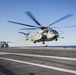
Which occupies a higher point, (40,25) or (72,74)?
(40,25)

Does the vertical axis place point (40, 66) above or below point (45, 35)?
below

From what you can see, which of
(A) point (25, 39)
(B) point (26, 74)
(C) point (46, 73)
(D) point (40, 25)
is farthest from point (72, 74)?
(A) point (25, 39)

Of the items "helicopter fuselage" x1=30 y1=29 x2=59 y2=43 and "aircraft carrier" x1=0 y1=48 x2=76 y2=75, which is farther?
"helicopter fuselage" x1=30 y1=29 x2=59 y2=43

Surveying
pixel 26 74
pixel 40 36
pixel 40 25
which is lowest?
pixel 26 74

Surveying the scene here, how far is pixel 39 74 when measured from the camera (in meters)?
9.80

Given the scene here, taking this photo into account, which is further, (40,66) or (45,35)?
(45,35)

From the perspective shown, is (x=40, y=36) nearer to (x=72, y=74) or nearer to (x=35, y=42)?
(x=35, y=42)

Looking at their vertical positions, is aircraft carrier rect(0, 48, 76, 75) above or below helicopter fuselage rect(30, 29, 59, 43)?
below

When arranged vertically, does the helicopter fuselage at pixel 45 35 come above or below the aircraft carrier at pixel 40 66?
above

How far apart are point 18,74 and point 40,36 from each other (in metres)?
41.7

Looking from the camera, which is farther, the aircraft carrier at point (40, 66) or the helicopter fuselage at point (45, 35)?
the helicopter fuselage at point (45, 35)

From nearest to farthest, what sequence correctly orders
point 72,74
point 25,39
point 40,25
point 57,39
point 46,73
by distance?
point 72,74
point 46,73
point 57,39
point 40,25
point 25,39

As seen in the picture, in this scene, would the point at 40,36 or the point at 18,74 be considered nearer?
the point at 18,74

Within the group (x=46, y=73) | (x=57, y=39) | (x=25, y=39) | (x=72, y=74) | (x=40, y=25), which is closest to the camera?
(x=72, y=74)
